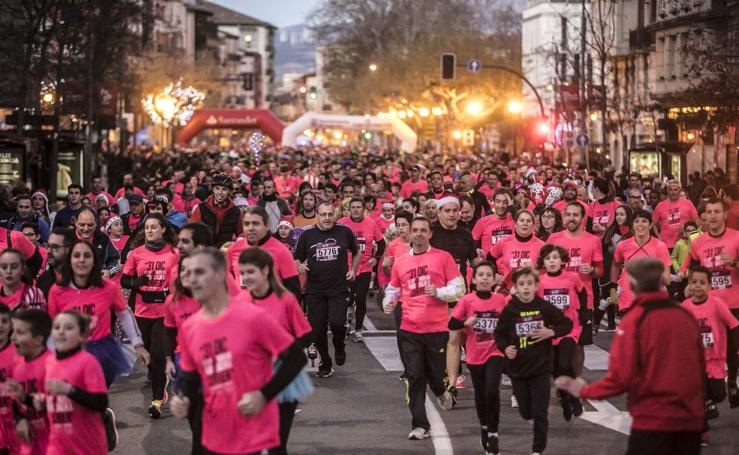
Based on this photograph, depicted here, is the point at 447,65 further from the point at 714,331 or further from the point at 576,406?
the point at 714,331

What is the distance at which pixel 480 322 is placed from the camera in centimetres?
1155

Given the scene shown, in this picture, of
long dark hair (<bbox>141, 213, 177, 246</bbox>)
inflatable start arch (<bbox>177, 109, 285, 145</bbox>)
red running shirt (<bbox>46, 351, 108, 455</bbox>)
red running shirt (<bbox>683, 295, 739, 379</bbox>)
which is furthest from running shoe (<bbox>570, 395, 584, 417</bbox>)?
inflatable start arch (<bbox>177, 109, 285, 145</bbox>)

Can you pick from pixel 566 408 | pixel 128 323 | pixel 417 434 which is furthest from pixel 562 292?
pixel 128 323

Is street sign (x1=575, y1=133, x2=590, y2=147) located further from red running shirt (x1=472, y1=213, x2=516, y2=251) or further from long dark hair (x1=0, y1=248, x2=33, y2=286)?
long dark hair (x1=0, y1=248, x2=33, y2=286)

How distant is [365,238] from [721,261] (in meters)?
6.10

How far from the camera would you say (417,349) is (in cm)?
1217

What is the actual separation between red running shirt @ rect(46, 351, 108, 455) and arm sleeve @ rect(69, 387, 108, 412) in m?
0.02

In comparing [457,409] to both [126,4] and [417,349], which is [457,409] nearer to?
[417,349]

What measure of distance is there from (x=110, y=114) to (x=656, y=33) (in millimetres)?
20405

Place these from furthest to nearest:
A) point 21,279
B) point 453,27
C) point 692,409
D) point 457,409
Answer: point 453,27 < point 457,409 < point 21,279 < point 692,409

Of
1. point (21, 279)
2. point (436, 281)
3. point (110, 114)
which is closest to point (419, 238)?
point (436, 281)

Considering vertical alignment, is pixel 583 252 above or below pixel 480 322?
above

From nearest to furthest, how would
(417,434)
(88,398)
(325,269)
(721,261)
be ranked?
(88,398)
(417,434)
(721,261)
(325,269)

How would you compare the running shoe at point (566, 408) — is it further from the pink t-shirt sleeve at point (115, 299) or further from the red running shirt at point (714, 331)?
the pink t-shirt sleeve at point (115, 299)
